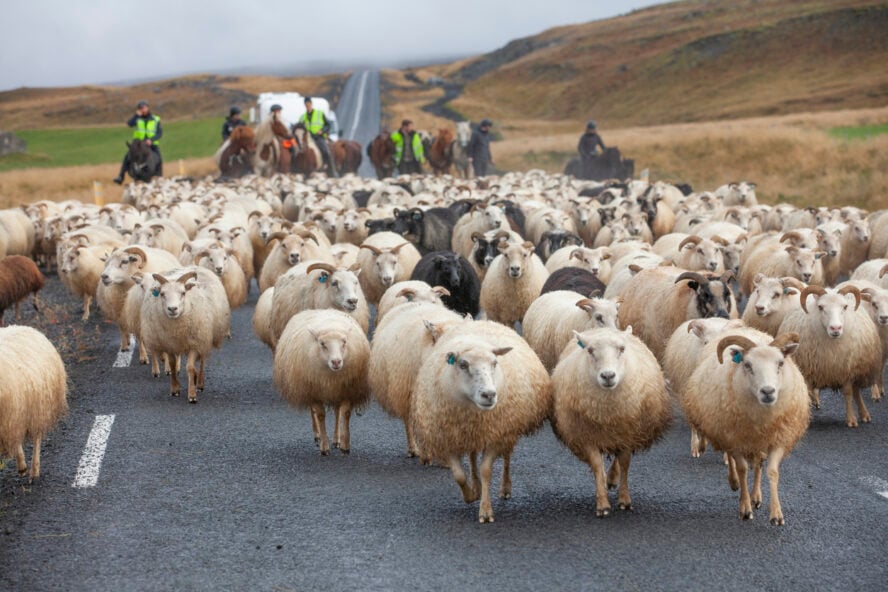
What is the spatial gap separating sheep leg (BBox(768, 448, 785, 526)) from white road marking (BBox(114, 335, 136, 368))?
8020mm

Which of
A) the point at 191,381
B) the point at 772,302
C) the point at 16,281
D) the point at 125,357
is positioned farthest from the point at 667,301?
the point at 16,281

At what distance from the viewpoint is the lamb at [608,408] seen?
7652 mm

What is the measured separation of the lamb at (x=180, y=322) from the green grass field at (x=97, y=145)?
44.8 meters

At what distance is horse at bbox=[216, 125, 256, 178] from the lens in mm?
33562

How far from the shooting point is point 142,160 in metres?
30.5

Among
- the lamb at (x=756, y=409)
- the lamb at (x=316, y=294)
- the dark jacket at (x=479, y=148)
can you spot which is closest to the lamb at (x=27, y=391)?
the lamb at (x=316, y=294)

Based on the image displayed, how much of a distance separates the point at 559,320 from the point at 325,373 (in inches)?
91.2

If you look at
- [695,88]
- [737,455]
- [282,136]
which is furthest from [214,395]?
[695,88]

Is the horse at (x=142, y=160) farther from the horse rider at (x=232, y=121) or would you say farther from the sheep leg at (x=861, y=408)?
the sheep leg at (x=861, y=408)

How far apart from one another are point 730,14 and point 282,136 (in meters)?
88.7

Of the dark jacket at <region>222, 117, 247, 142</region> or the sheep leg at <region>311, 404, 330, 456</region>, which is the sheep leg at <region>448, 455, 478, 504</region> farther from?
the dark jacket at <region>222, 117, 247, 142</region>

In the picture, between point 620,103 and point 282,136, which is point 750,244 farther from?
point 620,103

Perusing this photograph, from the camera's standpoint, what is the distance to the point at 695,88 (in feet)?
280

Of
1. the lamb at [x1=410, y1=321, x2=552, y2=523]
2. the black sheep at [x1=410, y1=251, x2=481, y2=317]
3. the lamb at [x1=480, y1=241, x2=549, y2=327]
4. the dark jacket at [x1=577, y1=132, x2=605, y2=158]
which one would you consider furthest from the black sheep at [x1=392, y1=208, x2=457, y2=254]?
the dark jacket at [x1=577, y1=132, x2=605, y2=158]
